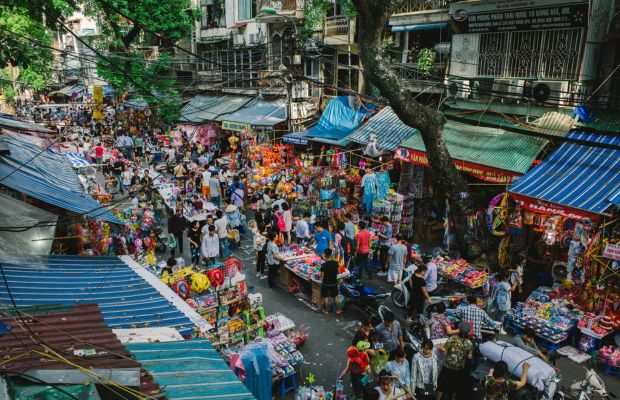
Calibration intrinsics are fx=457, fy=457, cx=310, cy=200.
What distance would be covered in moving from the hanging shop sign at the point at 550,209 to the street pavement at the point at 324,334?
2955 mm

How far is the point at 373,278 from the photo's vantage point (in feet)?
41.1

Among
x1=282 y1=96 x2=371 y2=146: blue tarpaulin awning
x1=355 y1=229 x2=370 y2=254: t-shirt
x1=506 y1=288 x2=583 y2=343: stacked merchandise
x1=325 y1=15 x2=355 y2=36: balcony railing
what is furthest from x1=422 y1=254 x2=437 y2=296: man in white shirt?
x1=325 y1=15 x2=355 y2=36: balcony railing

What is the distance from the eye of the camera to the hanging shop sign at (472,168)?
12.1 meters

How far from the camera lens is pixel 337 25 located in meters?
20.2

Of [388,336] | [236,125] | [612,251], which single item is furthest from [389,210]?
[236,125]

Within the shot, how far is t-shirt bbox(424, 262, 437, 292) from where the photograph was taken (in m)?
10.1

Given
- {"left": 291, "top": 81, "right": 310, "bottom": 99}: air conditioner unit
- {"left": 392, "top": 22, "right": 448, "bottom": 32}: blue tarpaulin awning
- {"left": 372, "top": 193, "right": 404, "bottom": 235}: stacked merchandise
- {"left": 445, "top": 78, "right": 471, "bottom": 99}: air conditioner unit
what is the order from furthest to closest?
1. {"left": 291, "top": 81, "right": 310, "bottom": 99}: air conditioner unit
2. {"left": 392, "top": 22, "right": 448, "bottom": 32}: blue tarpaulin awning
3. {"left": 445, "top": 78, "right": 471, "bottom": 99}: air conditioner unit
4. {"left": 372, "top": 193, "right": 404, "bottom": 235}: stacked merchandise

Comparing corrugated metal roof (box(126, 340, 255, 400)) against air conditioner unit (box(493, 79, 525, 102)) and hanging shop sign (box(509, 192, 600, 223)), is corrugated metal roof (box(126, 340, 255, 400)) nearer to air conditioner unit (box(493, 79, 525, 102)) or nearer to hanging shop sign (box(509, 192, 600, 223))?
hanging shop sign (box(509, 192, 600, 223))

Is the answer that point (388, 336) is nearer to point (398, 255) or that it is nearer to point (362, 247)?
point (398, 255)

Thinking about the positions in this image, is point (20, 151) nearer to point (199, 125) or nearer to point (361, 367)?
point (361, 367)

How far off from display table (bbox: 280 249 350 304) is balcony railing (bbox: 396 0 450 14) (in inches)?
381

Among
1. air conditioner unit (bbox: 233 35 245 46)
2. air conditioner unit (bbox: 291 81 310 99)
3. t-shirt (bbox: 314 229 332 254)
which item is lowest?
t-shirt (bbox: 314 229 332 254)

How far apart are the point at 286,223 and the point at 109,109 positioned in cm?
3181

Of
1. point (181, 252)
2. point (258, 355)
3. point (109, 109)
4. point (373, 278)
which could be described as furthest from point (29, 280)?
point (109, 109)
